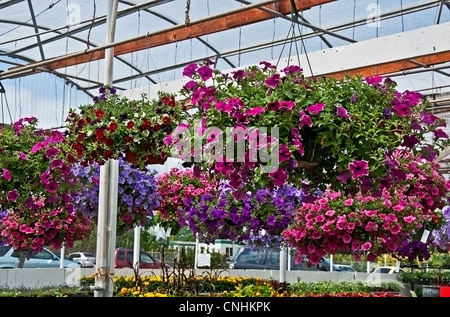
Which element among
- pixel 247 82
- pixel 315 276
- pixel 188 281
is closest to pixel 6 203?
pixel 188 281

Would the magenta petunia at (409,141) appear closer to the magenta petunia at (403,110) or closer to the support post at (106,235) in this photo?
the magenta petunia at (403,110)

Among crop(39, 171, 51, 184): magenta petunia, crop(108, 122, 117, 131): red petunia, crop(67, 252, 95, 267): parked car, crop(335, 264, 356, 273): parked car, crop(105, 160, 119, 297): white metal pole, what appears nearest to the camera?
crop(108, 122, 117, 131): red petunia

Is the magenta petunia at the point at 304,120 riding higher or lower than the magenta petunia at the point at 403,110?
lower

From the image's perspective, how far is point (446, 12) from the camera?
5797 mm

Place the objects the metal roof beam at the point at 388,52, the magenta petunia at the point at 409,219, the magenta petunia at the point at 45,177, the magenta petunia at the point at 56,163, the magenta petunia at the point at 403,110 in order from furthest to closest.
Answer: the metal roof beam at the point at 388,52 < the magenta petunia at the point at 409,219 < the magenta petunia at the point at 45,177 < the magenta petunia at the point at 56,163 < the magenta petunia at the point at 403,110

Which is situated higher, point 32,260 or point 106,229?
point 106,229

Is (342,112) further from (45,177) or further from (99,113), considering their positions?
(45,177)

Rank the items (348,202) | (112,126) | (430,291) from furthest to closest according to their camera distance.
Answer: (430,291)
(348,202)
(112,126)

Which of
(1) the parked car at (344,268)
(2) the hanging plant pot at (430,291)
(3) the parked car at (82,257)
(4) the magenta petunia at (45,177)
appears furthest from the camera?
(1) the parked car at (344,268)

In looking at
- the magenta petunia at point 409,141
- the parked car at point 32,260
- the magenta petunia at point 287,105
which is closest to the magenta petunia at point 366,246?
the magenta petunia at point 409,141

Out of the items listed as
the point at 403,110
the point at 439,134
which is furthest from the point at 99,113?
the point at 439,134

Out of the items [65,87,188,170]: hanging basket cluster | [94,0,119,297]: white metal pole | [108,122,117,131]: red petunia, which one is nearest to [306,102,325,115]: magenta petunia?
[65,87,188,170]: hanging basket cluster

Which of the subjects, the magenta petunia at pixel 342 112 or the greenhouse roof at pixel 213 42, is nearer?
the magenta petunia at pixel 342 112

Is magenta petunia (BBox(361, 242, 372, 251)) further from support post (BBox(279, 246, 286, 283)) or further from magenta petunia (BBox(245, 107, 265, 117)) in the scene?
support post (BBox(279, 246, 286, 283))
